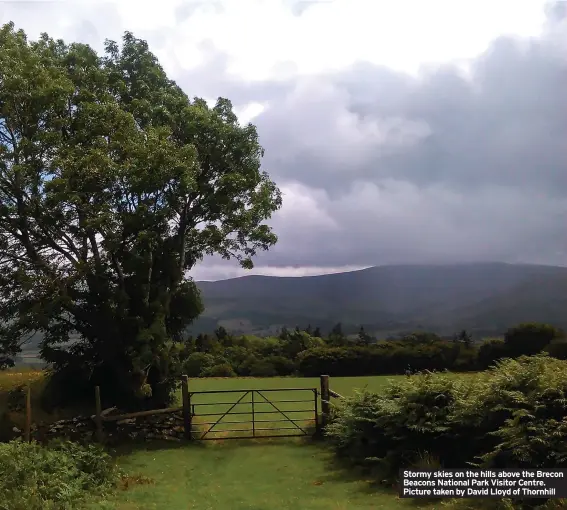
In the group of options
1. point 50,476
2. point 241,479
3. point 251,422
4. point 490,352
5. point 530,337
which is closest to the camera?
point 50,476

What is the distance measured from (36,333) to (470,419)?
1348cm

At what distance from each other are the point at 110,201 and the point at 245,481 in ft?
29.7

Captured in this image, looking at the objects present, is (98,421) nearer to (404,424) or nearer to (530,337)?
(404,424)

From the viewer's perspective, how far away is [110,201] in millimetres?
15797

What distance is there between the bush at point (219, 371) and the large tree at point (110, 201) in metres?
22.8

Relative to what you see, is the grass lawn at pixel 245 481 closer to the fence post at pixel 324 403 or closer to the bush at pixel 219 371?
the fence post at pixel 324 403

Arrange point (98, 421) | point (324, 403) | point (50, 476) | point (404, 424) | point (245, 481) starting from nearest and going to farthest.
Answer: point (50, 476), point (404, 424), point (245, 481), point (98, 421), point (324, 403)

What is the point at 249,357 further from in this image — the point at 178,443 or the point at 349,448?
the point at 349,448

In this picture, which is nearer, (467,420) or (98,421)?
(467,420)

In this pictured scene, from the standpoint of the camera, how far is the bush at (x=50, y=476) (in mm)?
8477

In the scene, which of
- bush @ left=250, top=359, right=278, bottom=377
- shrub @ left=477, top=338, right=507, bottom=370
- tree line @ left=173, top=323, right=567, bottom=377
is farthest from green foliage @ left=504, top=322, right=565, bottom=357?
bush @ left=250, top=359, right=278, bottom=377

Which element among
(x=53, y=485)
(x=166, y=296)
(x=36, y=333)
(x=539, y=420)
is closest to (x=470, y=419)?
(x=539, y=420)

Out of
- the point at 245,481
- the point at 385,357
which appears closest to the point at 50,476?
the point at 245,481

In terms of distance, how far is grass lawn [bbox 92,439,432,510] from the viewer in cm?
974
